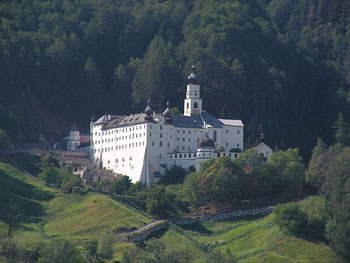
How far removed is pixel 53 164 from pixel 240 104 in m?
39.7

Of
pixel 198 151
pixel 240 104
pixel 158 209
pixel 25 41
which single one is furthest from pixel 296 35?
pixel 158 209

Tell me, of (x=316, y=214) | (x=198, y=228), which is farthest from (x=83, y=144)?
(x=316, y=214)

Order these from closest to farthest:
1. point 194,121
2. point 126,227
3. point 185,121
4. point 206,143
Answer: point 126,227 → point 206,143 → point 185,121 → point 194,121

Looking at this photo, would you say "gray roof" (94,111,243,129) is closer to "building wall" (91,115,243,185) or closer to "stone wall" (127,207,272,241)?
"building wall" (91,115,243,185)

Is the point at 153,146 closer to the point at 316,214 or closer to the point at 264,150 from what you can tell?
the point at 264,150

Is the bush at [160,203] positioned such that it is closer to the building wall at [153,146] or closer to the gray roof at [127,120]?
the building wall at [153,146]

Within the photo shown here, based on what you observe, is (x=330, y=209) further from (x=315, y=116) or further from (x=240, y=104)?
(x=315, y=116)

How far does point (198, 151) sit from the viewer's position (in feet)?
398

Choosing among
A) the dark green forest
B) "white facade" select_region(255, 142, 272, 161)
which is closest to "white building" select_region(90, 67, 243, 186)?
"white facade" select_region(255, 142, 272, 161)

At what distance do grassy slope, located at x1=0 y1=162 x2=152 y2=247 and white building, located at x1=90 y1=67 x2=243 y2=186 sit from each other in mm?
13385

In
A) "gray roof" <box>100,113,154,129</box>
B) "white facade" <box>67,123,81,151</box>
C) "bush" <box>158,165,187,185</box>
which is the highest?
"gray roof" <box>100,113,154,129</box>

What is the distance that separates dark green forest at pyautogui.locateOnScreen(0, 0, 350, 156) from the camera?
148375mm

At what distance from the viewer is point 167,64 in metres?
152

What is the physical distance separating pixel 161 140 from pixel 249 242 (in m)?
27.4
